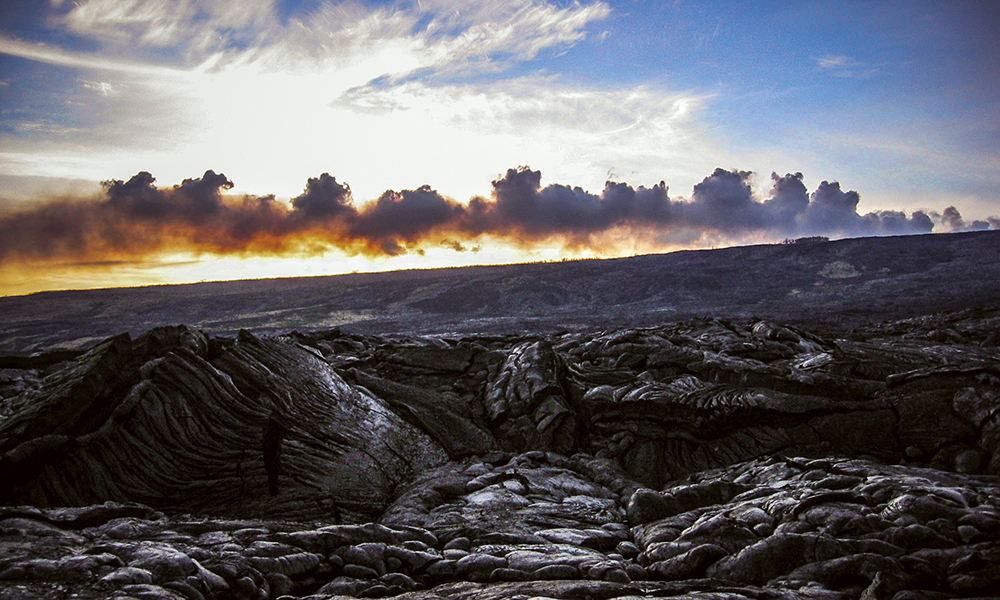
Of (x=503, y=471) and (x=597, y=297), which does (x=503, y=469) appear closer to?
(x=503, y=471)

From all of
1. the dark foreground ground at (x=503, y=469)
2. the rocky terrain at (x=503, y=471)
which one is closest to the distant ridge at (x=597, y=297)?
the dark foreground ground at (x=503, y=469)

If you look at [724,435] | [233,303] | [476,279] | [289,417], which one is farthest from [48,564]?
[233,303]

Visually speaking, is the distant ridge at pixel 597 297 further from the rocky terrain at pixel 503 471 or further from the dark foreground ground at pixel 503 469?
the rocky terrain at pixel 503 471

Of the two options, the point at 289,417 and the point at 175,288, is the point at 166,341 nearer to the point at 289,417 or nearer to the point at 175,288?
the point at 289,417

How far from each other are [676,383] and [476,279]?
128ft

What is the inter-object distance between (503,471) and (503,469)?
173 millimetres

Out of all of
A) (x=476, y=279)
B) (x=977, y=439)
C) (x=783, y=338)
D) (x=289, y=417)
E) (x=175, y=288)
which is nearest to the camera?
(x=977, y=439)

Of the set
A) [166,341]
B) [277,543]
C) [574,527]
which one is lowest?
[574,527]

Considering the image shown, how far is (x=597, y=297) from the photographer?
43.0 metres

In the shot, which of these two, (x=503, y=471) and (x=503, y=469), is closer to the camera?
(x=503, y=471)

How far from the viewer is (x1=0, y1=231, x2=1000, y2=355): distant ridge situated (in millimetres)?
33625

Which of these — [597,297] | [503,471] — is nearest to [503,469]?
[503,471]

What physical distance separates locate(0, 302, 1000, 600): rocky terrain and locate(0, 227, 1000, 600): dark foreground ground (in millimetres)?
31

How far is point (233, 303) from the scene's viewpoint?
1986 inches
